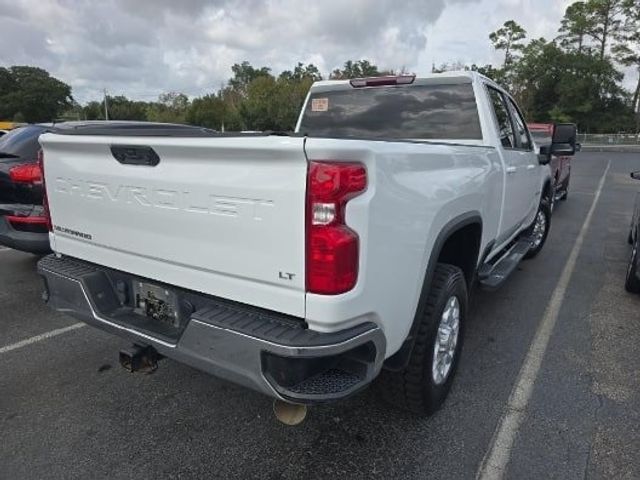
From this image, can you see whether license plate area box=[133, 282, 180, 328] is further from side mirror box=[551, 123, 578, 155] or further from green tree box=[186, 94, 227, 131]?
green tree box=[186, 94, 227, 131]

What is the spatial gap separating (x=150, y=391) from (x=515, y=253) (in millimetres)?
3586

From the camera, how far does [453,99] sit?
3.96 meters

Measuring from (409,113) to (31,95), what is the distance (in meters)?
106

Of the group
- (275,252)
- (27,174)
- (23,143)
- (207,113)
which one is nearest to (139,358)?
(275,252)

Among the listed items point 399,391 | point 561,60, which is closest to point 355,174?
point 399,391

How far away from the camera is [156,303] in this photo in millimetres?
2586

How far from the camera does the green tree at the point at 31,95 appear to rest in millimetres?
90750

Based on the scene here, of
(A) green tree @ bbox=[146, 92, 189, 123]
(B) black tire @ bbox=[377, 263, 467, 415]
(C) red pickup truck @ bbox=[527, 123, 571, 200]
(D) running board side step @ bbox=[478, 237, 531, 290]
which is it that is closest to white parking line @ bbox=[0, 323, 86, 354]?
(B) black tire @ bbox=[377, 263, 467, 415]

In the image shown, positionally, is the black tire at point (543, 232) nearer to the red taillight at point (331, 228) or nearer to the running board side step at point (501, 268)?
the running board side step at point (501, 268)

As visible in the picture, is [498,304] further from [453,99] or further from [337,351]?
[337,351]

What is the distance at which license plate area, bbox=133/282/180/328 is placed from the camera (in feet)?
8.19

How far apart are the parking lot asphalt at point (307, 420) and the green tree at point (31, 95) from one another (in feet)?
320

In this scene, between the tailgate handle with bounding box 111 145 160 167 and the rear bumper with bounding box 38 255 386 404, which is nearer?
the rear bumper with bounding box 38 255 386 404

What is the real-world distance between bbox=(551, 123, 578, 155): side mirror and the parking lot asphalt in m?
1.95
